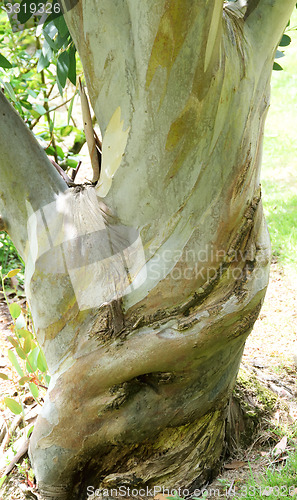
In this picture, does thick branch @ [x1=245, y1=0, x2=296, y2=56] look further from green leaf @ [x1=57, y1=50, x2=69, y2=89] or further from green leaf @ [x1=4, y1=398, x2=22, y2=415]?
green leaf @ [x1=4, y1=398, x2=22, y2=415]

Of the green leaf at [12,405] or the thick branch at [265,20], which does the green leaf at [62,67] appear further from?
the green leaf at [12,405]

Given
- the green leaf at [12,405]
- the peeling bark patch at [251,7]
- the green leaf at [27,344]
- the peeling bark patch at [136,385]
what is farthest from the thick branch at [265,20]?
the green leaf at [12,405]

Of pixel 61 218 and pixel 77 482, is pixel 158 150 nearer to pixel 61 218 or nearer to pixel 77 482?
pixel 61 218

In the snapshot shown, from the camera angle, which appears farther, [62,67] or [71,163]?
[71,163]

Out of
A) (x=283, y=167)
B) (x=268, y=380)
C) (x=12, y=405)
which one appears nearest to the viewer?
(x=12, y=405)

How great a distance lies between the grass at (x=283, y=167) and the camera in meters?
4.67

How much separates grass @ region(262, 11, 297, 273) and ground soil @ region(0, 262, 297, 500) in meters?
0.40

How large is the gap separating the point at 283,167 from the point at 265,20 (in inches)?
174

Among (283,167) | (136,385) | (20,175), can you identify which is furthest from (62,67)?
(283,167)

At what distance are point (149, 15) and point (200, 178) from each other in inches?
21.2

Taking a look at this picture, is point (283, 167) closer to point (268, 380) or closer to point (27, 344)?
point (268, 380)

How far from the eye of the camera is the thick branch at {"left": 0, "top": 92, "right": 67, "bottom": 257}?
195 cm

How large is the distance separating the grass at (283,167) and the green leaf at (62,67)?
1.54 meters

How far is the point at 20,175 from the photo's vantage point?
1.97 m
